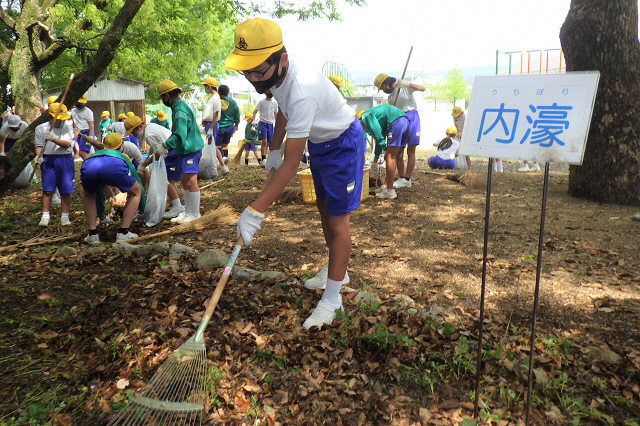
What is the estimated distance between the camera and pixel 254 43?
Answer: 2498 millimetres


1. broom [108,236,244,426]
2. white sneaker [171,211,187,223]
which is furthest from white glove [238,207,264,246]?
white sneaker [171,211,187,223]

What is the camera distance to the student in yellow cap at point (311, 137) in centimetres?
250

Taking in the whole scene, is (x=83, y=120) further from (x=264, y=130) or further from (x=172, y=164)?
(x=172, y=164)

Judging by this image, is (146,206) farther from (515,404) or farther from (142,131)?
(515,404)

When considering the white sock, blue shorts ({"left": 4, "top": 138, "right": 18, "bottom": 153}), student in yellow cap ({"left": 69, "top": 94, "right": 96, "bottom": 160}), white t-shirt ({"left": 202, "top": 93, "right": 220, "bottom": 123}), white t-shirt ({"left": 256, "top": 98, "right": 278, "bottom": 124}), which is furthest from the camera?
white t-shirt ({"left": 256, "top": 98, "right": 278, "bottom": 124})

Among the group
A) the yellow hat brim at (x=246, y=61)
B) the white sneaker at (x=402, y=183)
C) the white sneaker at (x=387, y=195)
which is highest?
the yellow hat brim at (x=246, y=61)

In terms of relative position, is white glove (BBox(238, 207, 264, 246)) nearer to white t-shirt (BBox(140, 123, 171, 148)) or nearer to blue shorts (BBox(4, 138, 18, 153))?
white t-shirt (BBox(140, 123, 171, 148))

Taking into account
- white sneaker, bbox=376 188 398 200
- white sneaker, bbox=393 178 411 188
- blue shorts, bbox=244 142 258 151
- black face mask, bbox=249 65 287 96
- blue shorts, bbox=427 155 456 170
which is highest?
black face mask, bbox=249 65 287 96

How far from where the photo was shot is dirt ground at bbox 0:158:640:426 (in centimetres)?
235

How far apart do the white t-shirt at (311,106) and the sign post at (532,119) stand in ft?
2.78

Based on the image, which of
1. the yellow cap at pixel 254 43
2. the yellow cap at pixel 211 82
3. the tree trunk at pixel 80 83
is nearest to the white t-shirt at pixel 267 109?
the yellow cap at pixel 211 82

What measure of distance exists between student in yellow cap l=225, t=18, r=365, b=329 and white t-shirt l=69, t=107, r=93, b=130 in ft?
27.6

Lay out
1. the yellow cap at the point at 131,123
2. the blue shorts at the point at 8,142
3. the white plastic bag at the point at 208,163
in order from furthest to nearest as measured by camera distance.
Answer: the blue shorts at the point at 8,142
the white plastic bag at the point at 208,163
the yellow cap at the point at 131,123

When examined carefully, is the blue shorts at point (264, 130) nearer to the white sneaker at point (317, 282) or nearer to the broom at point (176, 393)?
the white sneaker at point (317, 282)
